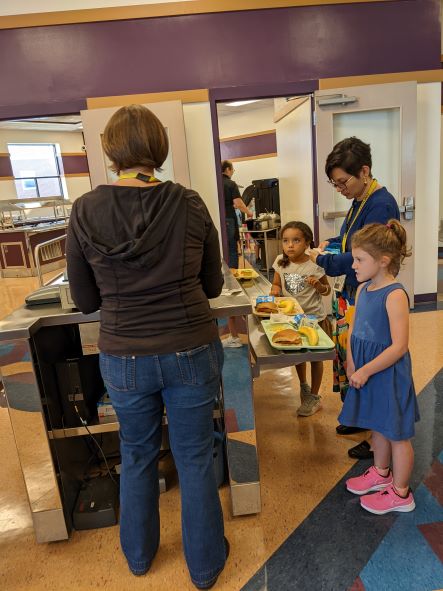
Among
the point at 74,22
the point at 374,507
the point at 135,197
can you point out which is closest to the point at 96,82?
the point at 74,22

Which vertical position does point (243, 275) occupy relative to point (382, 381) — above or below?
above

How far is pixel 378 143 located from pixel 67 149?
1021cm

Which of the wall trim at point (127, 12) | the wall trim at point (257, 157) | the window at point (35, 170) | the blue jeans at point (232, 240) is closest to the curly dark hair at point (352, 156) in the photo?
the wall trim at point (127, 12)

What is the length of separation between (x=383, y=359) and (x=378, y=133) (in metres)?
3.15

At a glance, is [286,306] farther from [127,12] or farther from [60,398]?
[127,12]

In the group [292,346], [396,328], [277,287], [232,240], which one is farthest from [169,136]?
[396,328]

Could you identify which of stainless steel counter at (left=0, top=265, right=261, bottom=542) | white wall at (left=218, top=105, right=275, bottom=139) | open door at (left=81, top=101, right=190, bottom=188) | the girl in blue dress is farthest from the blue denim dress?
white wall at (left=218, top=105, right=275, bottom=139)

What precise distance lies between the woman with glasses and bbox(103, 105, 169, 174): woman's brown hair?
943mm

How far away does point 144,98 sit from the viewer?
383 cm

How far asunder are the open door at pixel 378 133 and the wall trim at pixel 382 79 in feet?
0.71

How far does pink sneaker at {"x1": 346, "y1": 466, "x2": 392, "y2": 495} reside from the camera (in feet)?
6.08

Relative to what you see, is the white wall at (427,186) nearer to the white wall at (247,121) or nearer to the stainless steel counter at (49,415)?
the stainless steel counter at (49,415)

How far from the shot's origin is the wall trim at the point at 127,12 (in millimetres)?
3666

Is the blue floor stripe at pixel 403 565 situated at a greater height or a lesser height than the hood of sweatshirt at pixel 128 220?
lesser
